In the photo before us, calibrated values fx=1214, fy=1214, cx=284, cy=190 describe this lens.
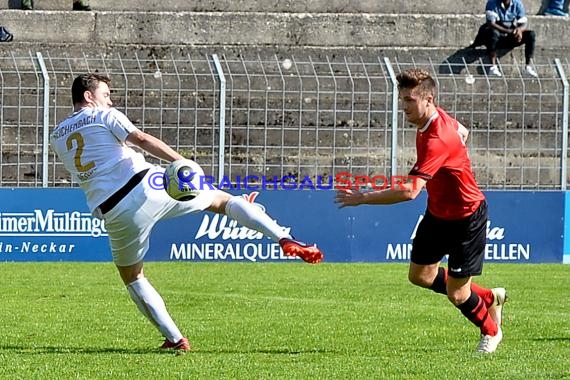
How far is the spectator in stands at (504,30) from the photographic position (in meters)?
22.0

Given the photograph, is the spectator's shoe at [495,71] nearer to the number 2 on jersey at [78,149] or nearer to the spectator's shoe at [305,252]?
the number 2 on jersey at [78,149]

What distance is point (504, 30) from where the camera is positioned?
2203cm

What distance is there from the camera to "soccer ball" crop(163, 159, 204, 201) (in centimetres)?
844

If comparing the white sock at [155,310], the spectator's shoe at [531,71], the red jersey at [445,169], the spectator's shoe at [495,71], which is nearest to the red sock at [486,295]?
the red jersey at [445,169]

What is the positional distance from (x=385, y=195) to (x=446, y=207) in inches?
27.9

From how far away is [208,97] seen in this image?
67.4ft

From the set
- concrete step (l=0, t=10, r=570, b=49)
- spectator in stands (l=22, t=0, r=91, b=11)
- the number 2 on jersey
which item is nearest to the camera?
the number 2 on jersey

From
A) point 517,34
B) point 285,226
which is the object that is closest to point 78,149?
point 285,226

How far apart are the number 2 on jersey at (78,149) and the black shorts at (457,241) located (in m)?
2.50

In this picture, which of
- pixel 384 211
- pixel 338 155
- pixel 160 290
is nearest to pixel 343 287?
pixel 160 290

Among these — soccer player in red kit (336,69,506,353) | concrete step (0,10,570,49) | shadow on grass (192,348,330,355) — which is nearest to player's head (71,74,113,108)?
Answer: shadow on grass (192,348,330,355)

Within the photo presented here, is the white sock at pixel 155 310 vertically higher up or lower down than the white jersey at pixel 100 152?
lower down

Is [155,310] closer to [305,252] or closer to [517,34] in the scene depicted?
[305,252]

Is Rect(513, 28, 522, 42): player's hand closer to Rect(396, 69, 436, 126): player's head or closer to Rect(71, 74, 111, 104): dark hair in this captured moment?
Rect(396, 69, 436, 126): player's head
